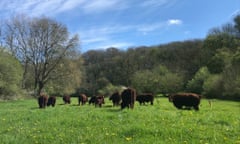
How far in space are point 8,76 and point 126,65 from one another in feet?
183

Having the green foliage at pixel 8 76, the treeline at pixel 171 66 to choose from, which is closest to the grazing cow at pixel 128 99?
the green foliage at pixel 8 76

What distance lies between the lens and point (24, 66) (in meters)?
61.9

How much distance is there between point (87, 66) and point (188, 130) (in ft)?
295

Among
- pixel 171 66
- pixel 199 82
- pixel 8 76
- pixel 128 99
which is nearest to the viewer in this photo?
pixel 128 99

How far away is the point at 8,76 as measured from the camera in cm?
4891

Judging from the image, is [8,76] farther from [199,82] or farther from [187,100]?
[199,82]

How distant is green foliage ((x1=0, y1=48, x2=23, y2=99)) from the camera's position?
4824 cm

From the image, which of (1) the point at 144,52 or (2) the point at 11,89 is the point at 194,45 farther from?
(2) the point at 11,89

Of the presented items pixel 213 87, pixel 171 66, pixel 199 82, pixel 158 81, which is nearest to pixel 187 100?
pixel 213 87

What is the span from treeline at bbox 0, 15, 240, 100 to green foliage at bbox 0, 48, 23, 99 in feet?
0.53

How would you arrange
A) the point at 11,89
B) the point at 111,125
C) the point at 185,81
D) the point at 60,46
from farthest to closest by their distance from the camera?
the point at 185,81, the point at 60,46, the point at 11,89, the point at 111,125

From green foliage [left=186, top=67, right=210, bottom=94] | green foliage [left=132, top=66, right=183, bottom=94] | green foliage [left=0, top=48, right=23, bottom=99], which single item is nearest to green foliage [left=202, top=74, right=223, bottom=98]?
green foliage [left=186, top=67, right=210, bottom=94]

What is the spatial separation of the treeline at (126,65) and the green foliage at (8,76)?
6.3 inches

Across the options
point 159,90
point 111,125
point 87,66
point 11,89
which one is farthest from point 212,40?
point 111,125
